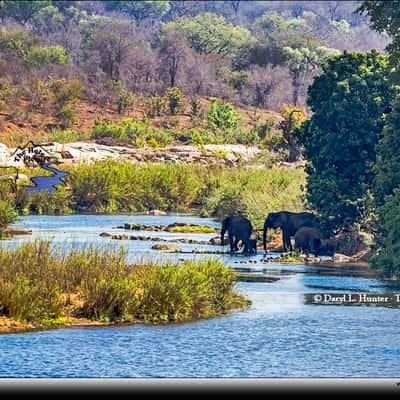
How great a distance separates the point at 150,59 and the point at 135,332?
4241 cm

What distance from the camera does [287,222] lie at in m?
28.5

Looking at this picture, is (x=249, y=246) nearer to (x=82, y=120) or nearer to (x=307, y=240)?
(x=307, y=240)

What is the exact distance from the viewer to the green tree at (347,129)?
2744cm

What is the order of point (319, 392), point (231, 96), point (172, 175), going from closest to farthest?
point (319, 392) → point (172, 175) → point (231, 96)

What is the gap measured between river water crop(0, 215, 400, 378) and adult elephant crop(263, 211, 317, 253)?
6.95 m

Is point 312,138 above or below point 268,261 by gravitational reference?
above

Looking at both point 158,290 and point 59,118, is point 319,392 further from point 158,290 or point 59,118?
point 59,118

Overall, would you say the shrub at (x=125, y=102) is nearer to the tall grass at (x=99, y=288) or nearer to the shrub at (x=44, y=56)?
the shrub at (x=44, y=56)

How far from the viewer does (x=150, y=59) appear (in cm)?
5941

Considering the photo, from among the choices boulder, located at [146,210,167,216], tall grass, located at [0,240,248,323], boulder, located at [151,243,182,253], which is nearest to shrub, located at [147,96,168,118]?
boulder, located at [146,210,167,216]

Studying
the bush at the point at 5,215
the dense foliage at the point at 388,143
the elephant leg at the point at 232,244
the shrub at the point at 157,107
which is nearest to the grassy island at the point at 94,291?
the dense foliage at the point at 388,143

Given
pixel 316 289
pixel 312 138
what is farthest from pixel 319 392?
pixel 312 138

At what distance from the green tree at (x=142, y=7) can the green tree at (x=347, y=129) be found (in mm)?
50462

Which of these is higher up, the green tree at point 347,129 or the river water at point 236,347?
the green tree at point 347,129
